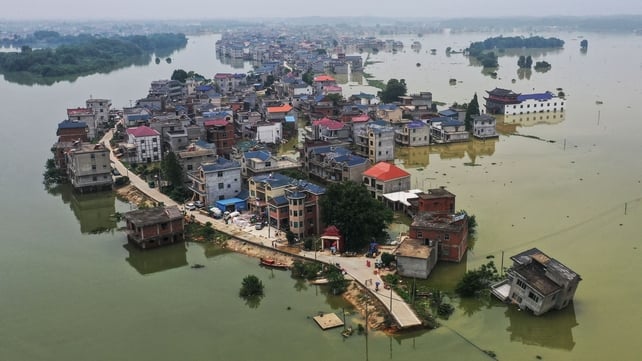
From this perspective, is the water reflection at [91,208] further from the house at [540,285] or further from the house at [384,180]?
the house at [540,285]

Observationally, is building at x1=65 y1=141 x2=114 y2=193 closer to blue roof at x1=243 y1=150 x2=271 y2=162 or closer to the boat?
blue roof at x1=243 y1=150 x2=271 y2=162

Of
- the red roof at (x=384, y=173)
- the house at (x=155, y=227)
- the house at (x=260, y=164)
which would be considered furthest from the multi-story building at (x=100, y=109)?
the red roof at (x=384, y=173)

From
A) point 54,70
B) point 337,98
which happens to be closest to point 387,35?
point 54,70

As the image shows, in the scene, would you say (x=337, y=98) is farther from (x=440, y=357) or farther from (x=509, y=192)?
(x=440, y=357)

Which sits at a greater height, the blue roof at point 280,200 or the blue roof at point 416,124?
the blue roof at point 416,124

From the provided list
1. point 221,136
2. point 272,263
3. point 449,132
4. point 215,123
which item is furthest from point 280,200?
point 449,132

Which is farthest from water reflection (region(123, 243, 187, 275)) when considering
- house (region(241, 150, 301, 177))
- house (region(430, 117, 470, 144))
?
house (region(430, 117, 470, 144))

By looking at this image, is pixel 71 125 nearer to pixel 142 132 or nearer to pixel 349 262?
pixel 142 132
